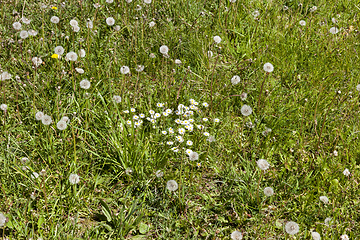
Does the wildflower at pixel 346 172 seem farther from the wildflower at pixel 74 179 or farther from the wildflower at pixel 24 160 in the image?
the wildflower at pixel 24 160

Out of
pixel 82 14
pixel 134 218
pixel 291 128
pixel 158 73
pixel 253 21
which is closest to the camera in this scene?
pixel 134 218

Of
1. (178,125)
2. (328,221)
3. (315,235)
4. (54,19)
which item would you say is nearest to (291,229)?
(315,235)

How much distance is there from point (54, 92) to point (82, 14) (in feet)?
2.90

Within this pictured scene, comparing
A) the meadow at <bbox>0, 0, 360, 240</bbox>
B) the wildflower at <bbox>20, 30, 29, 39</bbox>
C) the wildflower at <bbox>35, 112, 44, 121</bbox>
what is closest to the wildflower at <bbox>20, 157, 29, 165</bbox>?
the meadow at <bbox>0, 0, 360, 240</bbox>

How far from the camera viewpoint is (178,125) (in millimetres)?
2377

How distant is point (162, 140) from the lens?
2270 millimetres

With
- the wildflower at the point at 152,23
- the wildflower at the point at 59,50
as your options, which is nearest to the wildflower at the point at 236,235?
the wildflower at the point at 59,50

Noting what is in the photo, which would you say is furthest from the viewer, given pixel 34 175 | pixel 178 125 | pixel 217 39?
→ pixel 217 39

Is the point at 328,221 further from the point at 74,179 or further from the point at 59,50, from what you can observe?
the point at 59,50

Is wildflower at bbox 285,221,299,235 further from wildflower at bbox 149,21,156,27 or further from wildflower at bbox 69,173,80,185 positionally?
wildflower at bbox 149,21,156,27

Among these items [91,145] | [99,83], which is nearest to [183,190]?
[91,145]

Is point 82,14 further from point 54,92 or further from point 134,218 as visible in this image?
point 134,218

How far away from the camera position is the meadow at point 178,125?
192 cm

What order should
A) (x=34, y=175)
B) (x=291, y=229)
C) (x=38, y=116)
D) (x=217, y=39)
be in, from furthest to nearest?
(x=217, y=39)
(x=38, y=116)
(x=34, y=175)
(x=291, y=229)
